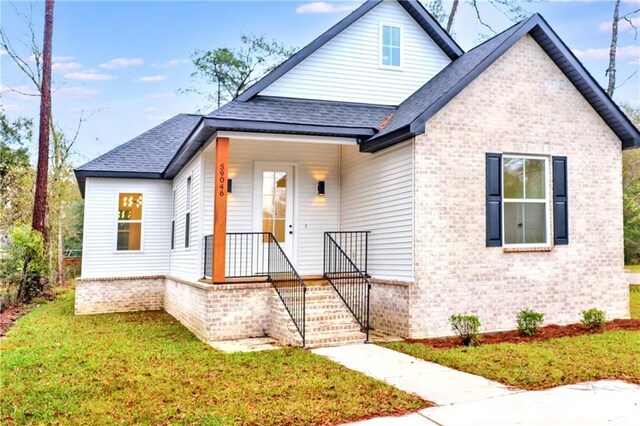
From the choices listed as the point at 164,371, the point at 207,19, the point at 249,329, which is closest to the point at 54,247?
the point at 207,19

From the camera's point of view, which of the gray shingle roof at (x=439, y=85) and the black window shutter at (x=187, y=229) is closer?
the gray shingle roof at (x=439, y=85)

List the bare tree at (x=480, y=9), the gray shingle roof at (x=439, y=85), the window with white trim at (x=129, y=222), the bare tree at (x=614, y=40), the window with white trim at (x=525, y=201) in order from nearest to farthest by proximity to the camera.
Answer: the gray shingle roof at (x=439, y=85)
the window with white trim at (x=525, y=201)
the window with white trim at (x=129, y=222)
the bare tree at (x=614, y=40)
the bare tree at (x=480, y=9)

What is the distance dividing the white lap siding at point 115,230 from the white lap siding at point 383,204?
568cm

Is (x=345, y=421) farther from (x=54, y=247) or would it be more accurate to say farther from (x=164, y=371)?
(x=54, y=247)

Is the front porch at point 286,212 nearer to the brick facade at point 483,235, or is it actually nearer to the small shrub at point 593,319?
the brick facade at point 483,235

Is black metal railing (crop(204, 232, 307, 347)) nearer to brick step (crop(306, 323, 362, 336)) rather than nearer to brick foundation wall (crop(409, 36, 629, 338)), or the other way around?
brick step (crop(306, 323, 362, 336))

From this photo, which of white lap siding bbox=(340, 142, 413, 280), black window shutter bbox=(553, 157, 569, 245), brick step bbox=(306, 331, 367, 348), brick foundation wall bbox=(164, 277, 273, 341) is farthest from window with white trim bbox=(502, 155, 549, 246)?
brick foundation wall bbox=(164, 277, 273, 341)

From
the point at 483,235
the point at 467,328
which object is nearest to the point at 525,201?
the point at 483,235

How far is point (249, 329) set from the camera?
872 cm

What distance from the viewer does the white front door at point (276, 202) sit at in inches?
422

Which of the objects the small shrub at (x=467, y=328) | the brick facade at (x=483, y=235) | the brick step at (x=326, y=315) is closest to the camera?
the small shrub at (x=467, y=328)

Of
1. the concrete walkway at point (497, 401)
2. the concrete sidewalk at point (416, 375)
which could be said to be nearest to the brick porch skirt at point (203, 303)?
the concrete sidewalk at point (416, 375)

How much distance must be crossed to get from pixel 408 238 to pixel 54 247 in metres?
19.6

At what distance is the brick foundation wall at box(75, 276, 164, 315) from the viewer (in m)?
13.2
